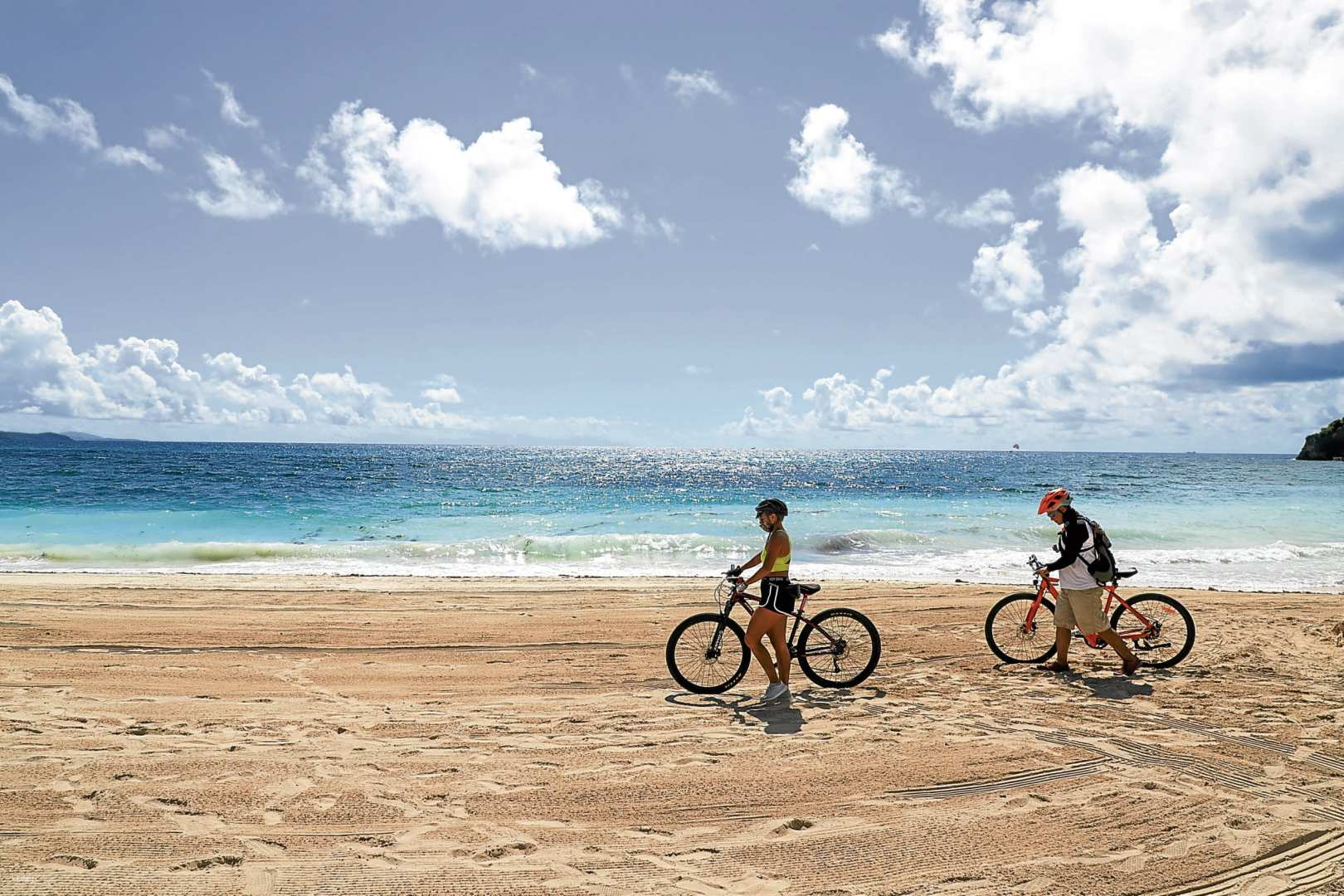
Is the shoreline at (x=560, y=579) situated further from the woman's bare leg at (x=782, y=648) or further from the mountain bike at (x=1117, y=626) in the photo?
the woman's bare leg at (x=782, y=648)

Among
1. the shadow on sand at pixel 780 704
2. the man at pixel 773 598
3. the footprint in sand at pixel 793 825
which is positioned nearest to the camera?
the footprint in sand at pixel 793 825

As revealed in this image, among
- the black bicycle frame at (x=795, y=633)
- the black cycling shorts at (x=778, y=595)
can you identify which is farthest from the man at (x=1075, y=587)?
the black cycling shorts at (x=778, y=595)

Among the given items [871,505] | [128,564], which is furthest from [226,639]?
[871,505]

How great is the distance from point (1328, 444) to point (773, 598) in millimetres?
148041

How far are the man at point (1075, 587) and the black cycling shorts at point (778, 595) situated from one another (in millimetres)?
3076

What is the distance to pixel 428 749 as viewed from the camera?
5.80m

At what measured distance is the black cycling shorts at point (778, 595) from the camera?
7.20 metres

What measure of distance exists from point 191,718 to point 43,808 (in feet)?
6.02

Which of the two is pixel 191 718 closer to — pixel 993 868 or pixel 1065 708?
pixel 993 868

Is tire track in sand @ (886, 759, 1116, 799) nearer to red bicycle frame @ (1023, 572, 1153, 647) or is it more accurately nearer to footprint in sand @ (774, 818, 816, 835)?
footprint in sand @ (774, 818, 816, 835)

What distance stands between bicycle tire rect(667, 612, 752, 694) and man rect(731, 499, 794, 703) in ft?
0.70

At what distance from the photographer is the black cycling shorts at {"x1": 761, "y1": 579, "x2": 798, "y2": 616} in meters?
7.20

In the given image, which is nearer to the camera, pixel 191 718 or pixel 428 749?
pixel 428 749

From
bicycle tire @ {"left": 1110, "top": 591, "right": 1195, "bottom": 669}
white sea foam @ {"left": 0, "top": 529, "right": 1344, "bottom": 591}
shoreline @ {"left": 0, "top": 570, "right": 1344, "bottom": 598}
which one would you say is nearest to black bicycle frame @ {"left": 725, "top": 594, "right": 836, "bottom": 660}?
bicycle tire @ {"left": 1110, "top": 591, "right": 1195, "bottom": 669}
